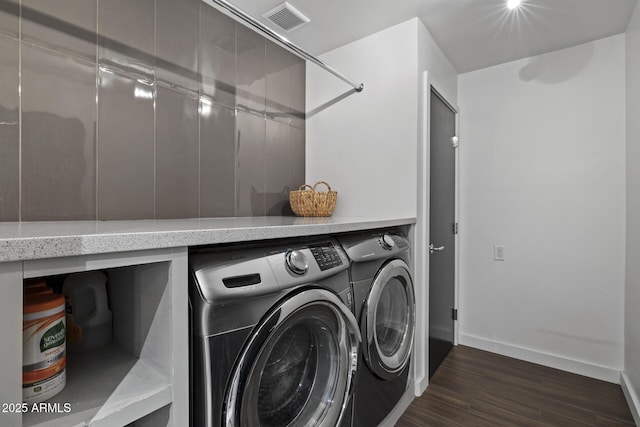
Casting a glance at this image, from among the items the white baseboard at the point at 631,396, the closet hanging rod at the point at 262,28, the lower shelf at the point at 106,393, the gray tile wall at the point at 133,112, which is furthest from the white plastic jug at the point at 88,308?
the white baseboard at the point at 631,396

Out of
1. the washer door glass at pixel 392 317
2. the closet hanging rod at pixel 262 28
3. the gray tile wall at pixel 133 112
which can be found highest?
the closet hanging rod at pixel 262 28

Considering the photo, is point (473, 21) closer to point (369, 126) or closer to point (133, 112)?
point (369, 126)

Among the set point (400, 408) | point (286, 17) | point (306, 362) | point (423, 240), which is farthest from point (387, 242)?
point (286, 17)

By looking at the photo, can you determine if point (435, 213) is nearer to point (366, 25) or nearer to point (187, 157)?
point (366, 25)

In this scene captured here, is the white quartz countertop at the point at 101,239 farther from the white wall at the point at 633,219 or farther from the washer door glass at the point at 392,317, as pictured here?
the white wall at the point at 633,219

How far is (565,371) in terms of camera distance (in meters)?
2.30

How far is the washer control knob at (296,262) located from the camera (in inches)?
40.8

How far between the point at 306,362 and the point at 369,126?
157cm

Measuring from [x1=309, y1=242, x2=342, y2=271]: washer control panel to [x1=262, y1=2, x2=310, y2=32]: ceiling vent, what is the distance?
1.48 meters

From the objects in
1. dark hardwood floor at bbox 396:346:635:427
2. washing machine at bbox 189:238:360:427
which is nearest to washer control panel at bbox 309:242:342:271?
washing machine at bbox 189:238:360:427

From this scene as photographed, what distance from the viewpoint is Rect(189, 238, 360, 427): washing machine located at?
80 cm

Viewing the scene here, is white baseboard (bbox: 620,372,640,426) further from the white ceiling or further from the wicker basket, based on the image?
the white ceiling

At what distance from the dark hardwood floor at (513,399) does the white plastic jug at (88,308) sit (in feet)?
5.15

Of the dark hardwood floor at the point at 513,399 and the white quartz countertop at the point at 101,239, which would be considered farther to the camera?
the dark hardwood floor at the point at 513,399
